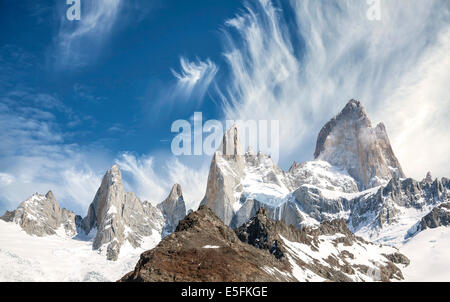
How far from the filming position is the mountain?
53062 millimetres

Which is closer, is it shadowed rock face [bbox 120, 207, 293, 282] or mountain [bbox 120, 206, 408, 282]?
shadowed rock face [bbox 120, 207, 293, 282]

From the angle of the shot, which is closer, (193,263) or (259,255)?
(193,263)

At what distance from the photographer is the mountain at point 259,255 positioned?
53062 millimetres

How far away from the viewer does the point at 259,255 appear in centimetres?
7931

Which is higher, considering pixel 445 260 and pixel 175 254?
pixel 445 260

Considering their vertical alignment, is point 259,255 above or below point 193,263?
above

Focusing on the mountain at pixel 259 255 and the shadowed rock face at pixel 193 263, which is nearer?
the shadowed rock face at pixel 193 263
